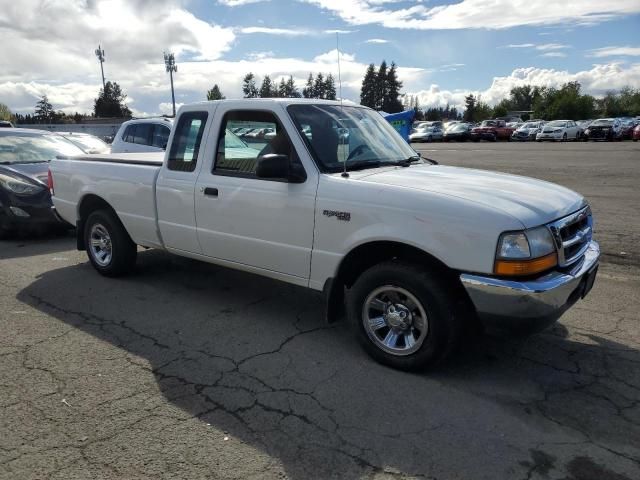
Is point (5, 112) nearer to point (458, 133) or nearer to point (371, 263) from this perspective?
point (458, 133)

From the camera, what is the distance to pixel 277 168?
3996 millimetres

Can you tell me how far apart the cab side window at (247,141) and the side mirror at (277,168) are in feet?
0.72

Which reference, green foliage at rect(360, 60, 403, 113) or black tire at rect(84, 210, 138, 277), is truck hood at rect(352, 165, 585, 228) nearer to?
black tire at rect(84, 210, 138, 277)

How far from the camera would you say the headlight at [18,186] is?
8234 mm

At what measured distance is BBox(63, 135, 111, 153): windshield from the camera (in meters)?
10.6

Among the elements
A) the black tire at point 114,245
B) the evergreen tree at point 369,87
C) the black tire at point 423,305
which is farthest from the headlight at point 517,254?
the evergreen tree at point 369,87

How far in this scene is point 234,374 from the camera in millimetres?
3814

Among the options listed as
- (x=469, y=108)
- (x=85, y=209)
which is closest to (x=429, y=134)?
(x=85, y=209)

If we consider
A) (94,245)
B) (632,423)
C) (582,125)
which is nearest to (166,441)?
(632,423)

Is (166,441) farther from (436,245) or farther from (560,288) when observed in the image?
(560,288)

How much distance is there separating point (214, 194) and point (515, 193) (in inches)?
97.2

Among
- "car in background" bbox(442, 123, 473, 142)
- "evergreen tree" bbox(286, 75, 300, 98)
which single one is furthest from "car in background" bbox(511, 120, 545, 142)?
"evergreen tree" bbox(286, 75, 300, 98)

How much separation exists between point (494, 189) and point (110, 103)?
84.3 metres

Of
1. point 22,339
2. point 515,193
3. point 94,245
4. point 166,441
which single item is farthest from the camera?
point 94,245
